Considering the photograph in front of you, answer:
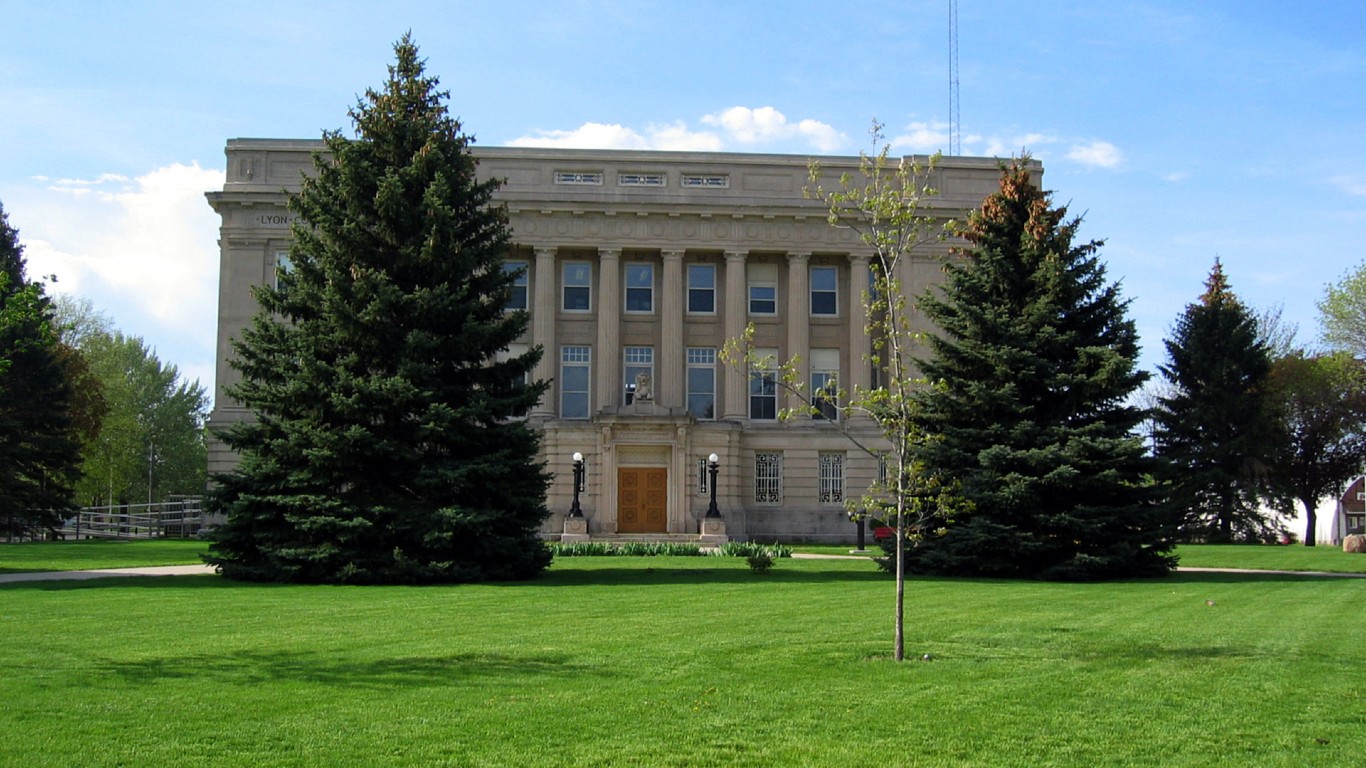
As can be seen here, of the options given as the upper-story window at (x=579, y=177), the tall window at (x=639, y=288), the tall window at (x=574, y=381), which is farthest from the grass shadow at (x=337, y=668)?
the upper-story window at (x=579, y=177)

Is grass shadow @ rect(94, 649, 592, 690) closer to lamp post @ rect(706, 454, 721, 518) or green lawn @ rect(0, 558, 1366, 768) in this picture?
green lawn @ rect(0, 558, 1366, 768)

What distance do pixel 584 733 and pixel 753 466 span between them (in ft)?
141

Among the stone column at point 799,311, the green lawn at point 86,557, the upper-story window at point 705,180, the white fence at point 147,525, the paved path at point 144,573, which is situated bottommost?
the paved path at point 144,573

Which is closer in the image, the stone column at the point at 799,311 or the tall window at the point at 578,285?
the stone column at the point at 799,311

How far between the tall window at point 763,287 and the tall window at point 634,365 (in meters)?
4.96

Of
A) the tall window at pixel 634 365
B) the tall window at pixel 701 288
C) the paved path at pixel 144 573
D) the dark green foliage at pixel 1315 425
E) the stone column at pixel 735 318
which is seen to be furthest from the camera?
the tall window at pixel 701 288

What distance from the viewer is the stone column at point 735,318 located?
51.8 m

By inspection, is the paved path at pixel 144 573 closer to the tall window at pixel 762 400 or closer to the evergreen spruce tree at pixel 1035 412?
the evergreen spruce tree at pixel 1035 412

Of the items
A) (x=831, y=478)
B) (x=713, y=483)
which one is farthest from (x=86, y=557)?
(x=831, y=478)

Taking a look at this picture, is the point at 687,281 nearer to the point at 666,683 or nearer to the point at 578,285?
the point at 578,285

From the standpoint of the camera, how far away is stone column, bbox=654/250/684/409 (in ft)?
169

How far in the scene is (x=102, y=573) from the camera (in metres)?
25.1

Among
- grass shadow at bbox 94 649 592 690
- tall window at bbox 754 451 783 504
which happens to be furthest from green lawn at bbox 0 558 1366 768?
tall window at bbox 754 451 783 504

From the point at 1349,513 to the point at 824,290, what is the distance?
38090mm
